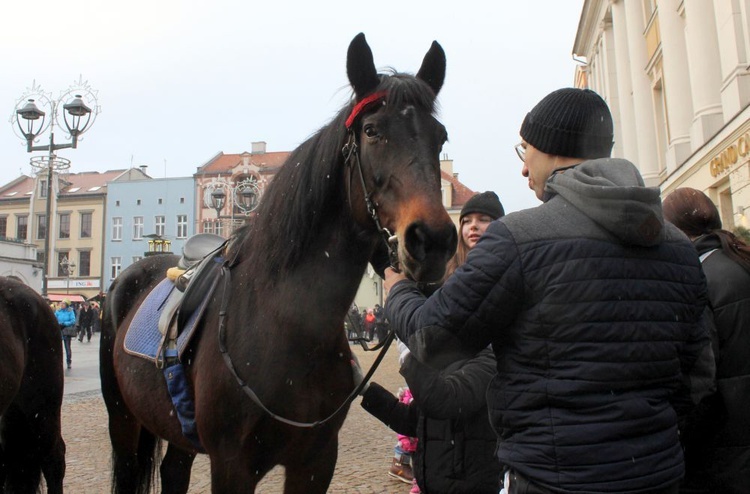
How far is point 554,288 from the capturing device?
1.45 meters

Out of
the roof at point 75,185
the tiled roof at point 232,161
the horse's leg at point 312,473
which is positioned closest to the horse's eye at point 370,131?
the horse's leg at point 312,473

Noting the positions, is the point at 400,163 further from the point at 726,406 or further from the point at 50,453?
the point at 50,453

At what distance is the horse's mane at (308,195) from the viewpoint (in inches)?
93.4

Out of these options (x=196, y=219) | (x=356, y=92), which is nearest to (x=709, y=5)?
(x=356, y=92)

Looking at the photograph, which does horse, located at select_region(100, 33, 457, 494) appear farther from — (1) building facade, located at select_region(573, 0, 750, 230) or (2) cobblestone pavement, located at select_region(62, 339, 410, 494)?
(1) building facade, located at select_region(573, 0, 750, 230)

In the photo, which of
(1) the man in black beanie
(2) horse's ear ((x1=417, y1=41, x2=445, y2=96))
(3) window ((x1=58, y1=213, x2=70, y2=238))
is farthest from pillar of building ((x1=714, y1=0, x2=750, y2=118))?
(3) window ((x1=58, y1=213, x2=70, y2=238))

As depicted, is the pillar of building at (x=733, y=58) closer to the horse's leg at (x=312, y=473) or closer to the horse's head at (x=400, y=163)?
the horse's head at (x=400, y=163)

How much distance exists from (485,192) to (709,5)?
16.2 metres

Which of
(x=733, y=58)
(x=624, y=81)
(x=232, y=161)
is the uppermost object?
(x=232, y=161)

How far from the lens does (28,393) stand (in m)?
4.22

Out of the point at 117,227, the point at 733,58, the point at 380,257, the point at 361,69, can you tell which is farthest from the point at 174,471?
the point at 117,227

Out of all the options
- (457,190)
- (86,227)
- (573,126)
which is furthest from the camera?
(86,227)

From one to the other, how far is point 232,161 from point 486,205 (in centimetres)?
5728

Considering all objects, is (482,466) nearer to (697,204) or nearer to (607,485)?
(607,485)
